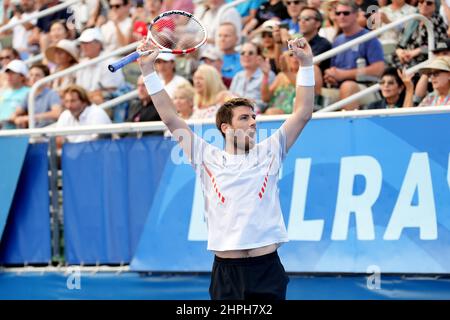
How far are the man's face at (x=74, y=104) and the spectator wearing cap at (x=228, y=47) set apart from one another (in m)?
1.82

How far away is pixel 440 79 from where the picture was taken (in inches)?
392

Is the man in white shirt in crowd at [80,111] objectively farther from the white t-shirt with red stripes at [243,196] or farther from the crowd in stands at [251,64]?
the white t-shirt with red stripes at [243,196]

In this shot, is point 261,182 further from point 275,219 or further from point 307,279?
point 307,279

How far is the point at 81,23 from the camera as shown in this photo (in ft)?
54.9

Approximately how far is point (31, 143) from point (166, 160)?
1.71m

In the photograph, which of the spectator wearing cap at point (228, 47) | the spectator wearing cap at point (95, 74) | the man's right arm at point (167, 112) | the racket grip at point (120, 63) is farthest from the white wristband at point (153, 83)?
the spectator wearing cap at point (95, 74)

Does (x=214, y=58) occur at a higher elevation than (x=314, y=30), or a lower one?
lower

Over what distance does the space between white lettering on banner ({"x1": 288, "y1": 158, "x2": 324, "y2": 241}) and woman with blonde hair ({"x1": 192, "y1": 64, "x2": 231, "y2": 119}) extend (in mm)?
1670

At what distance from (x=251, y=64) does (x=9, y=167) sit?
2892 mm

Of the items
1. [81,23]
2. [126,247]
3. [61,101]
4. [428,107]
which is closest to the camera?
[428,107]

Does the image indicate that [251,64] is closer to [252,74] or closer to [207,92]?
[252,74]

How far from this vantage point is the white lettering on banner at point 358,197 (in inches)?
379


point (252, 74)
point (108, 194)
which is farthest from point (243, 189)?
point (252, 74)
